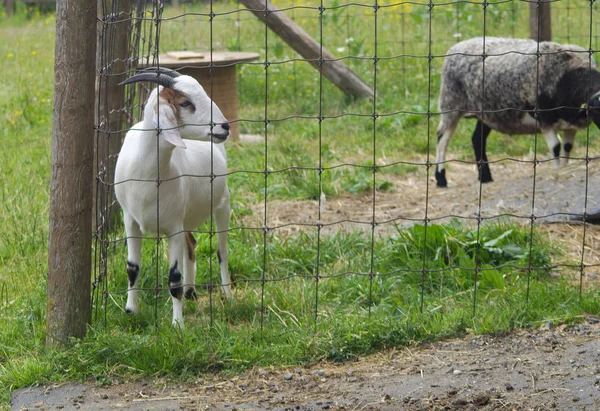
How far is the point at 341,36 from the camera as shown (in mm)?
12961

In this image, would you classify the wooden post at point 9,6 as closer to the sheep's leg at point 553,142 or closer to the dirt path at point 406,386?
the sheep's leg at point 553,142

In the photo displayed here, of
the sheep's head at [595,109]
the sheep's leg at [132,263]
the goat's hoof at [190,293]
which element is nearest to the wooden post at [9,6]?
the sheep's head at [595,109]

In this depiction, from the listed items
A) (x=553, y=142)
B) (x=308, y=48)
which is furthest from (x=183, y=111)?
(x=308, y=48)

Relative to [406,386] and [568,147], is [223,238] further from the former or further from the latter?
[568,147]

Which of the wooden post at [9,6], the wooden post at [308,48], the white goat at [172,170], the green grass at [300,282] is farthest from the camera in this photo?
the wooden post at [9,6]

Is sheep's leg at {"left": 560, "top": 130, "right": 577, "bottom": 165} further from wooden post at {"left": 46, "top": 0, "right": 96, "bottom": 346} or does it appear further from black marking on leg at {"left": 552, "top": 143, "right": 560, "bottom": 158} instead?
wooden post at {"left": 46, "top": 0, "right": 96, "bottom": 346}

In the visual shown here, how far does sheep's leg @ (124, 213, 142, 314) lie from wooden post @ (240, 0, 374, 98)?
15.3 ft

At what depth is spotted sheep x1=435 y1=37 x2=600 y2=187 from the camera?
24.6 feet

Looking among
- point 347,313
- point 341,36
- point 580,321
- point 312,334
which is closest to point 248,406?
point 312,334

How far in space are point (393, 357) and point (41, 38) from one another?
11.7m

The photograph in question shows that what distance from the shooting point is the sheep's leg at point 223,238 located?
5328mm

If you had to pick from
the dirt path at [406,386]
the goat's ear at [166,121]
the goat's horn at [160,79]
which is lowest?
the dirt path at [406,386]

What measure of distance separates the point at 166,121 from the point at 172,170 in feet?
1.29

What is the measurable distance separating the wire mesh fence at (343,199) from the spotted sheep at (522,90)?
356 millimetres
